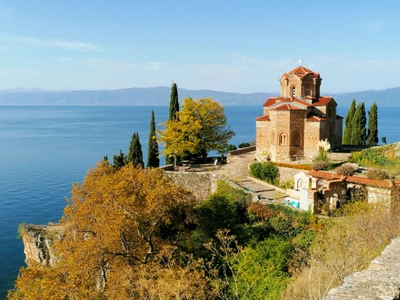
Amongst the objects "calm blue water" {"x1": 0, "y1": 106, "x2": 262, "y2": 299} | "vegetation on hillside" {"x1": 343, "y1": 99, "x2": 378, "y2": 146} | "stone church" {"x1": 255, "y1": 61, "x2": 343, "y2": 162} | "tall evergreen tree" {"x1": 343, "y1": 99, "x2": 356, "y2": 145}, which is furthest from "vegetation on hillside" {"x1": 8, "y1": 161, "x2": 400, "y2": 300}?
"tall evergreen tree" {"x1": 343, "y1": 99, "x2": 356, "y2": 145}

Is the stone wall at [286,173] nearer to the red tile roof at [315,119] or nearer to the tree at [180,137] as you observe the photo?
the red tile roof at [315,119]

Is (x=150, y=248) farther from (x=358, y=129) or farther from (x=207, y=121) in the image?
(x=358, y=129)

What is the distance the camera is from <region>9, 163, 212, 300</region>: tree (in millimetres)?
13750

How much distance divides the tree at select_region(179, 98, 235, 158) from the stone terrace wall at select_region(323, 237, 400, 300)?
90.8 feet

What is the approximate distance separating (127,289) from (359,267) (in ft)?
26.5

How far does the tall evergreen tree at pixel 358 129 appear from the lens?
44.1m

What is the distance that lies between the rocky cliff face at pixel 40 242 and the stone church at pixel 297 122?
17.3 meters

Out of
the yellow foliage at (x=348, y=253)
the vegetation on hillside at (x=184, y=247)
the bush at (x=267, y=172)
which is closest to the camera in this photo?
the yellow foliage at (x=348, y=253)

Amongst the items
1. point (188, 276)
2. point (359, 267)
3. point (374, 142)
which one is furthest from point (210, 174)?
point (374, 142)

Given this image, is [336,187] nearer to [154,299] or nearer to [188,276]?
[188,276]

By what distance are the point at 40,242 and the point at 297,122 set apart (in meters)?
20.8

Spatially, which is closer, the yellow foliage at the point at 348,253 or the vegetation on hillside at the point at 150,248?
the yellow foliage at the point at 348,253

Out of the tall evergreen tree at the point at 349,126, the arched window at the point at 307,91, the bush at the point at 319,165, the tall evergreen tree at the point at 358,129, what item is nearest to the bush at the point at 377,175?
the bush at the point at 319,165

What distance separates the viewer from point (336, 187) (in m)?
20.8
